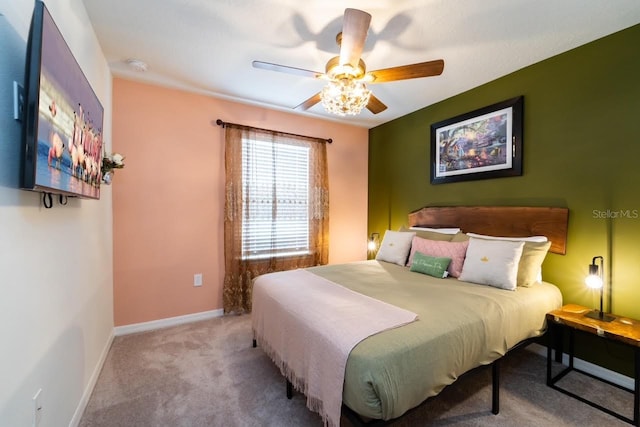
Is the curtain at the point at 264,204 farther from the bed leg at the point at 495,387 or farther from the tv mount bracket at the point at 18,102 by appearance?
the bed leg at the point at 495,387

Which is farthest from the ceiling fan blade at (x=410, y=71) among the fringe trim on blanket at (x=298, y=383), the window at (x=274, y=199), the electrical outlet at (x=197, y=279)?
the electrical outlet at (x=197, y=279)

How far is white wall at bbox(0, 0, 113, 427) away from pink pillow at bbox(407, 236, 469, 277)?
8.90 feet

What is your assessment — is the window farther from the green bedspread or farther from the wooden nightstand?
the wooden nightstand

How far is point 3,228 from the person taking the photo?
3.09 feet

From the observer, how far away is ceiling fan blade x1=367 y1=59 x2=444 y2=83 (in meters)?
1.75

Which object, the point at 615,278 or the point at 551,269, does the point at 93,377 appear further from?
the point at 615,278

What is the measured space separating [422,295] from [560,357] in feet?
4.98

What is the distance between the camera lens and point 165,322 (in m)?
2.91

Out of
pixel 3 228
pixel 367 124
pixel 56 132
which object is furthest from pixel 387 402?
pixel 367 124

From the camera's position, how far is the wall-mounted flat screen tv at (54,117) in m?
0.95

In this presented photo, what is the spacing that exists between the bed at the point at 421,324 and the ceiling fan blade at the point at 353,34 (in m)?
1.60

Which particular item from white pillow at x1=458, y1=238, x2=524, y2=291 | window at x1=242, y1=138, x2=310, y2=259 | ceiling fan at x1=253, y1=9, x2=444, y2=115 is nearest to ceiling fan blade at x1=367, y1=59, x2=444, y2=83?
ceiling fan at x1=253, y1=9, x2=444, y2=115

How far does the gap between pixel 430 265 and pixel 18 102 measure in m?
2.78

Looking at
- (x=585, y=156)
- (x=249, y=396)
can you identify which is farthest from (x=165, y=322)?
(x=585, y=156)
